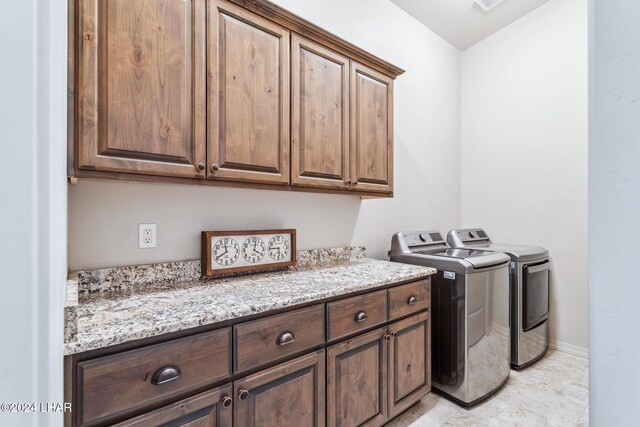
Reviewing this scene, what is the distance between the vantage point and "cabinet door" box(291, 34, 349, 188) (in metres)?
1.67

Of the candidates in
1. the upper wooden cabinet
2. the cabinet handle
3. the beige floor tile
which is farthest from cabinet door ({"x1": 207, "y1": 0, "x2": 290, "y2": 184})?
the beige floor tile

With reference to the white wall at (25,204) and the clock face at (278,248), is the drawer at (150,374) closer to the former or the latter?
the white wall at (25,204)

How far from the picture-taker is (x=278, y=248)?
6.02ft

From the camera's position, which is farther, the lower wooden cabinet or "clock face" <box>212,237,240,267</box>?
"clock face" <box>212,237,240,267</box>

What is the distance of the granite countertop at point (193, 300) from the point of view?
89cm

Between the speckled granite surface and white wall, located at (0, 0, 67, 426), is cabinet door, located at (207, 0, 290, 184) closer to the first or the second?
the speckled granite surface

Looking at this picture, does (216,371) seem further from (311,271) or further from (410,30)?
(410,30)

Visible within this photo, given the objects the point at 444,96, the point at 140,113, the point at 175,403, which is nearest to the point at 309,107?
the point at 140,113

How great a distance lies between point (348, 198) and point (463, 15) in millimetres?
2273

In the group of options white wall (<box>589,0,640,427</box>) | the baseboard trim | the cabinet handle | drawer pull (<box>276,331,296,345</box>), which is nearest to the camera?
white wall (<box>589,0,640,427</box>)

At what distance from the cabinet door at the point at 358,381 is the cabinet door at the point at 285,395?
2.8 inches

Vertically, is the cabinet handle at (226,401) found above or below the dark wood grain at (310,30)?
below

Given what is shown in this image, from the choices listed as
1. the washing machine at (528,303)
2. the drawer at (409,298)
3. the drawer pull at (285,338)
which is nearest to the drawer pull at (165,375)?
the drawer pull at (285,338)

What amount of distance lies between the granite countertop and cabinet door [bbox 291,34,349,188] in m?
0.55
